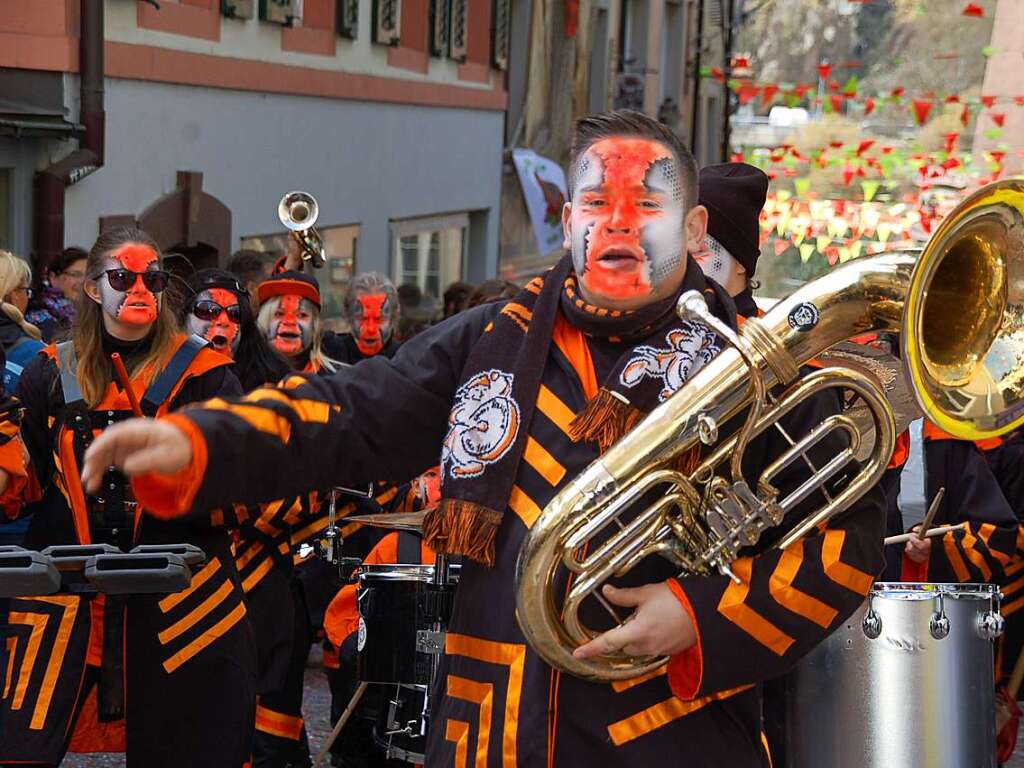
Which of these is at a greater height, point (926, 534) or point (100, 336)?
point (100, 336)

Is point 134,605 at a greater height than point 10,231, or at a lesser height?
lesser

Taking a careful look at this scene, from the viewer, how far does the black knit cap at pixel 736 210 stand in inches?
186

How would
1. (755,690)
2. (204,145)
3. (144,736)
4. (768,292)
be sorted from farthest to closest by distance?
(768,292) < (204,145) < (144,736) < (755,690)

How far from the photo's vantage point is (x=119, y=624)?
5027 mm

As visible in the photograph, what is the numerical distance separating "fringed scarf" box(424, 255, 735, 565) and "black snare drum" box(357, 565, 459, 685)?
1741 mm

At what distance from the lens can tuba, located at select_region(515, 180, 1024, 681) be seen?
3174 millimetres

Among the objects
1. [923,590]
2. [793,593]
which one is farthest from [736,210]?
[793,593]

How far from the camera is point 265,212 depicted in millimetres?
13477

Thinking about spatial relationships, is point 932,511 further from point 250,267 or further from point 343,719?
point 250,267

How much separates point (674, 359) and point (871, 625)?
135cm

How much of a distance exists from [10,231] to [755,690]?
765cm

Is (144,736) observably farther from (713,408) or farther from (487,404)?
(713,408)

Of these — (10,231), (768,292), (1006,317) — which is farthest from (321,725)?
(768,292)

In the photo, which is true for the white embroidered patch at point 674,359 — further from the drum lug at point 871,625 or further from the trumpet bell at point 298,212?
the trumpet bell at point 298,212
